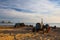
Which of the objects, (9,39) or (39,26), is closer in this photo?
(9,39)

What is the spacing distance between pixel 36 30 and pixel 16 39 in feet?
38.5

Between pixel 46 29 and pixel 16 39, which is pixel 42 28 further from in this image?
pixel 16 39

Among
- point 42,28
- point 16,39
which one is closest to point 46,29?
point 42,28

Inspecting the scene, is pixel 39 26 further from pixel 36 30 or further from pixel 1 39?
pixel 1 39

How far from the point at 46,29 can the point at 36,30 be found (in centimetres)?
196

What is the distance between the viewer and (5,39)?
49.6 feet

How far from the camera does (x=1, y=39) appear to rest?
49.2ft

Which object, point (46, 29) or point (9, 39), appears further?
point (46, 29)

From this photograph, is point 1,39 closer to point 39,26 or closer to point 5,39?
point 5,39

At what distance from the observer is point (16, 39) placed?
15625 mm

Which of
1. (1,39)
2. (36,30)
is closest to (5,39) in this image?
(1,39)

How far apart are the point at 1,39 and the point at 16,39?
1684 mm

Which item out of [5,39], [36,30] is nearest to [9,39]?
[5,39]

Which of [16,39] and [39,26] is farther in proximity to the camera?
[39,26]
